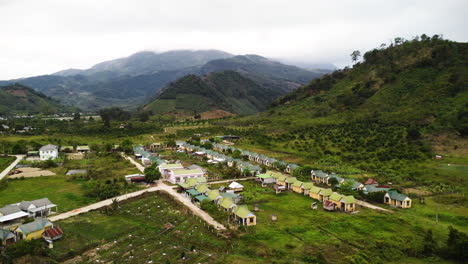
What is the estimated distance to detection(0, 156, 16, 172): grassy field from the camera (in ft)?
185

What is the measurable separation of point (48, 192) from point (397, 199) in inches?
Answer: 1716

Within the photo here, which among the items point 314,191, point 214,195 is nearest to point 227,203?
point 214,195

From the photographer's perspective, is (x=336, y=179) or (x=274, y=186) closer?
(x=274, y=186)

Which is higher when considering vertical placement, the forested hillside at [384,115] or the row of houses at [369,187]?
the forested hillside at [384,115]

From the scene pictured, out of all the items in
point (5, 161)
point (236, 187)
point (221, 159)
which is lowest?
point (221, 159)

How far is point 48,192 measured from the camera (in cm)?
4266

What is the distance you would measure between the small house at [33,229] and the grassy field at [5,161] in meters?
32.7

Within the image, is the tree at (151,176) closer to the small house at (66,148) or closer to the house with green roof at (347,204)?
the house with green roof at (347,204)

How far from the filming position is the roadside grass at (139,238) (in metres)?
25.4

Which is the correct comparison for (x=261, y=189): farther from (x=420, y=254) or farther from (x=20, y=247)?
(x=20, y=247)

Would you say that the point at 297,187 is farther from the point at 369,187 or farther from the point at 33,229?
the point at 33,229

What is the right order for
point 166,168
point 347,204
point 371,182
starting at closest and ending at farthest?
point 347,204, point 371,182, point 166,168

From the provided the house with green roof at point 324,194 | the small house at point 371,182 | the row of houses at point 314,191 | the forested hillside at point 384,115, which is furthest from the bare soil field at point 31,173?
the small house at point 371,182

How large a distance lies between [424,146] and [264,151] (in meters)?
30.5
